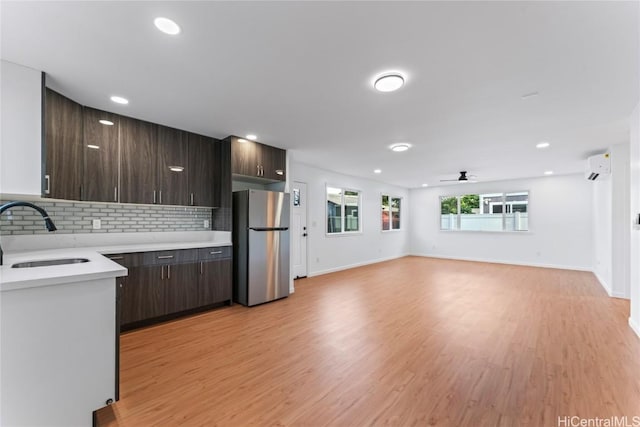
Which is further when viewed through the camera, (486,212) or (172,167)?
(486,212)

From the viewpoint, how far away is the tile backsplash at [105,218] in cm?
260

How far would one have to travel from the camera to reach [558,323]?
317 centimetres

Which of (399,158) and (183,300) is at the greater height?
(399,158)

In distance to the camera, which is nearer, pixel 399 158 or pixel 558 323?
pixel 558 323

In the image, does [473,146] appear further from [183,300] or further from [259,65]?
[183,300]

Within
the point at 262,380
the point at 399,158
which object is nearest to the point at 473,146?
the point at 399,158

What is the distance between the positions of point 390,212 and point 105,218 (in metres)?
7.40

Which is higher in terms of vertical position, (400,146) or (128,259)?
(400,146)

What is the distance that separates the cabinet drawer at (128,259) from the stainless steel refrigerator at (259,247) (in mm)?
→ 1235

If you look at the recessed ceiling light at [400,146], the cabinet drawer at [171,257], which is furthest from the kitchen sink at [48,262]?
the recessed ceiling light at [400,146]

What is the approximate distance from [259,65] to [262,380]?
97.3 inches

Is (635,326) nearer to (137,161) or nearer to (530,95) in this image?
(530,95)

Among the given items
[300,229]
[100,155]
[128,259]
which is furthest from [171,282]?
[300,229]

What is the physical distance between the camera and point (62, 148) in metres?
2.60
